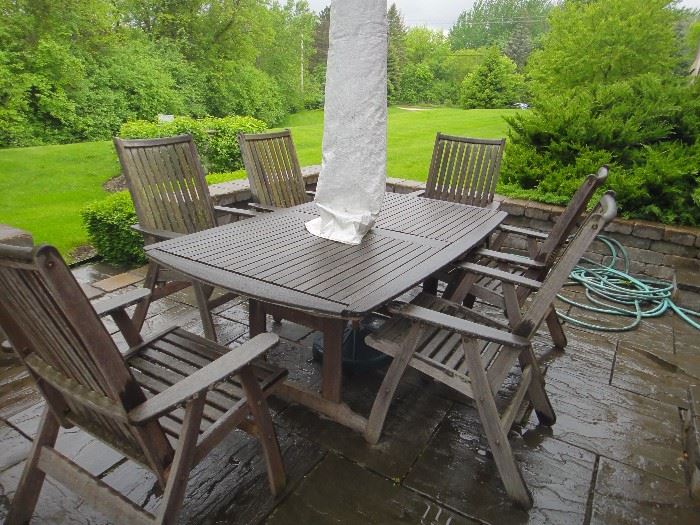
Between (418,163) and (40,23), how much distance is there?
1107cm

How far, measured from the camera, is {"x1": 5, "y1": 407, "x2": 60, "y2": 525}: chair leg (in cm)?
146

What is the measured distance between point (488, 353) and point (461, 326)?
16.4 inches

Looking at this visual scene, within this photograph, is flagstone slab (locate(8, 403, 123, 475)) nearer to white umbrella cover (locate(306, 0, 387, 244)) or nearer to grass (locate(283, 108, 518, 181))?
white umbrella cover (locate(306, 0, 387, 244))

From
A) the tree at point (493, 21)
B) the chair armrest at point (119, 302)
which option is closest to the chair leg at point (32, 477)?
the chair armrest at point (119, 302)

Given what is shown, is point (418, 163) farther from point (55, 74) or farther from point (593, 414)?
point (55, 74)

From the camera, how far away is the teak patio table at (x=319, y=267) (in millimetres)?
1669

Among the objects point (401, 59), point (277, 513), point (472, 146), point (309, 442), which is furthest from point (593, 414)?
point (401, 59)

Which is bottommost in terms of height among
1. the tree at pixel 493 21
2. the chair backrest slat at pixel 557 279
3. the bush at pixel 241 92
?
the bush at pixel 241 92

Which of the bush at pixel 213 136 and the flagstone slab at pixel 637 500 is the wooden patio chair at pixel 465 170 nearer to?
the flagstone slab at pixel 637 500

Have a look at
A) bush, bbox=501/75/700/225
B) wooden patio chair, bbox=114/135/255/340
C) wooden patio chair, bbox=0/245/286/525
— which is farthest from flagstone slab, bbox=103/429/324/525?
bush, bbox=501/75/700/225

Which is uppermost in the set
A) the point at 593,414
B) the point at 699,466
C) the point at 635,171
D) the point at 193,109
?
the point at 635,171

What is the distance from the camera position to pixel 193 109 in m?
17.9

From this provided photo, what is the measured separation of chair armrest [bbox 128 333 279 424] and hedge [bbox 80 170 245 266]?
2714 millimetres

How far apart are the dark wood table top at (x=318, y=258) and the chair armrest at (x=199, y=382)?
23cm
